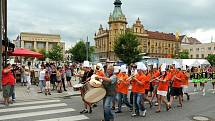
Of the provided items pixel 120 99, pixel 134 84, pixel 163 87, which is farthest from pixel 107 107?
pixel 163 87

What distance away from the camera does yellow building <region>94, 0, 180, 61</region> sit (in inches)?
4066

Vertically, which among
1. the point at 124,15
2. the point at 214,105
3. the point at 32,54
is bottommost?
the point at 214,105

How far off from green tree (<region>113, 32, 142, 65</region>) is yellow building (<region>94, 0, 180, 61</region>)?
35284 mm

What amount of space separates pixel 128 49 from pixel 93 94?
51.9 meters

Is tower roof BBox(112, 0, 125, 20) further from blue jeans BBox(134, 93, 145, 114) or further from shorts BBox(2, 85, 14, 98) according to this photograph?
blue jeans BBox(134, 93, 145, 114)

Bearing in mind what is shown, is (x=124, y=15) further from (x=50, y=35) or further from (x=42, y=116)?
(x=42, y=116)

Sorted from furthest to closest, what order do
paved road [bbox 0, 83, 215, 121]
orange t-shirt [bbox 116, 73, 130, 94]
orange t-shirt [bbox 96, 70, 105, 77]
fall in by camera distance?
orange t-shirt [bbox 116, 73, 130, 94], paved road [bbox 0, 83, 215, 121], orange t-shirt [bbox 96, 70, 105, 77]

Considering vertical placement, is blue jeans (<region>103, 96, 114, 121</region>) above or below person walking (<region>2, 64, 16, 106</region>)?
below

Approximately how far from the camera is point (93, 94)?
29.5ft

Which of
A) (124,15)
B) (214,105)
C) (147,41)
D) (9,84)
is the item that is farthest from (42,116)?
(147,41)

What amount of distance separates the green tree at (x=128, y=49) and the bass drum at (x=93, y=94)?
167 feet

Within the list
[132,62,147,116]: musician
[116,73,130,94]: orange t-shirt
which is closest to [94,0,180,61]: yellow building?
[116,73,130,94]: orange t-shirt

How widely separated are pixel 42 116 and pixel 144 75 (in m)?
3.77

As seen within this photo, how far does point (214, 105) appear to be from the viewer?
1355 centimetres
